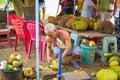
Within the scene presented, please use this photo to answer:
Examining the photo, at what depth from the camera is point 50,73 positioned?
14.1 feet

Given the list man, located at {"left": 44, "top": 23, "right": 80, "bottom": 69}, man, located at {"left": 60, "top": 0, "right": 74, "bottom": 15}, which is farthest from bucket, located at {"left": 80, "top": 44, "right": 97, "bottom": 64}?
man, located at {"left": 60, "top": 0, "right": 74, "bottom": 15}

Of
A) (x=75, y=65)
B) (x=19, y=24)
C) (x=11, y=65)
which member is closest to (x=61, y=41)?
(x=75, y=65)

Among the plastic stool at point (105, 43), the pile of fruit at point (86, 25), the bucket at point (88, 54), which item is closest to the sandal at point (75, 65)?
the bucket at point (88, 54)

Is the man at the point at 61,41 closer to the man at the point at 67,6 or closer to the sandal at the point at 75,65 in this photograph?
the sandal at the point at 75,65

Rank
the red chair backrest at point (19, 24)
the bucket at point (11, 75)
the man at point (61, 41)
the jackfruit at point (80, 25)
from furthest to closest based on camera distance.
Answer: the red chair backrest at point (19, 24)
the jackfruit at point (80, 25)
the man at point (61, 41)
the bucket at point (11, 75)

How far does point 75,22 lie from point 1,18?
3.78 meters

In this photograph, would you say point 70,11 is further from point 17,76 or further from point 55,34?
point 17,76

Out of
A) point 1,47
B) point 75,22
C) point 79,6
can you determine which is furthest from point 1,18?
point 75,22

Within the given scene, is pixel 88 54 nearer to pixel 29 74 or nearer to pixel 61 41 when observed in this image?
pixel 61 41

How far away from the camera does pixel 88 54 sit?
541cm

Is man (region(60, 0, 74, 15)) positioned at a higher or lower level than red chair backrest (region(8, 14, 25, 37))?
higher

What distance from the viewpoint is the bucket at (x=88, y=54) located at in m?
5.37

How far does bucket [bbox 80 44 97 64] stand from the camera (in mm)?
5372

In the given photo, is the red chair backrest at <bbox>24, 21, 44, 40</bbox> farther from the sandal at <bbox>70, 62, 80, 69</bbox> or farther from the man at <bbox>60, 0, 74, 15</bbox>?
the man at <bbox>60, 0, 74, 15</bbox>
